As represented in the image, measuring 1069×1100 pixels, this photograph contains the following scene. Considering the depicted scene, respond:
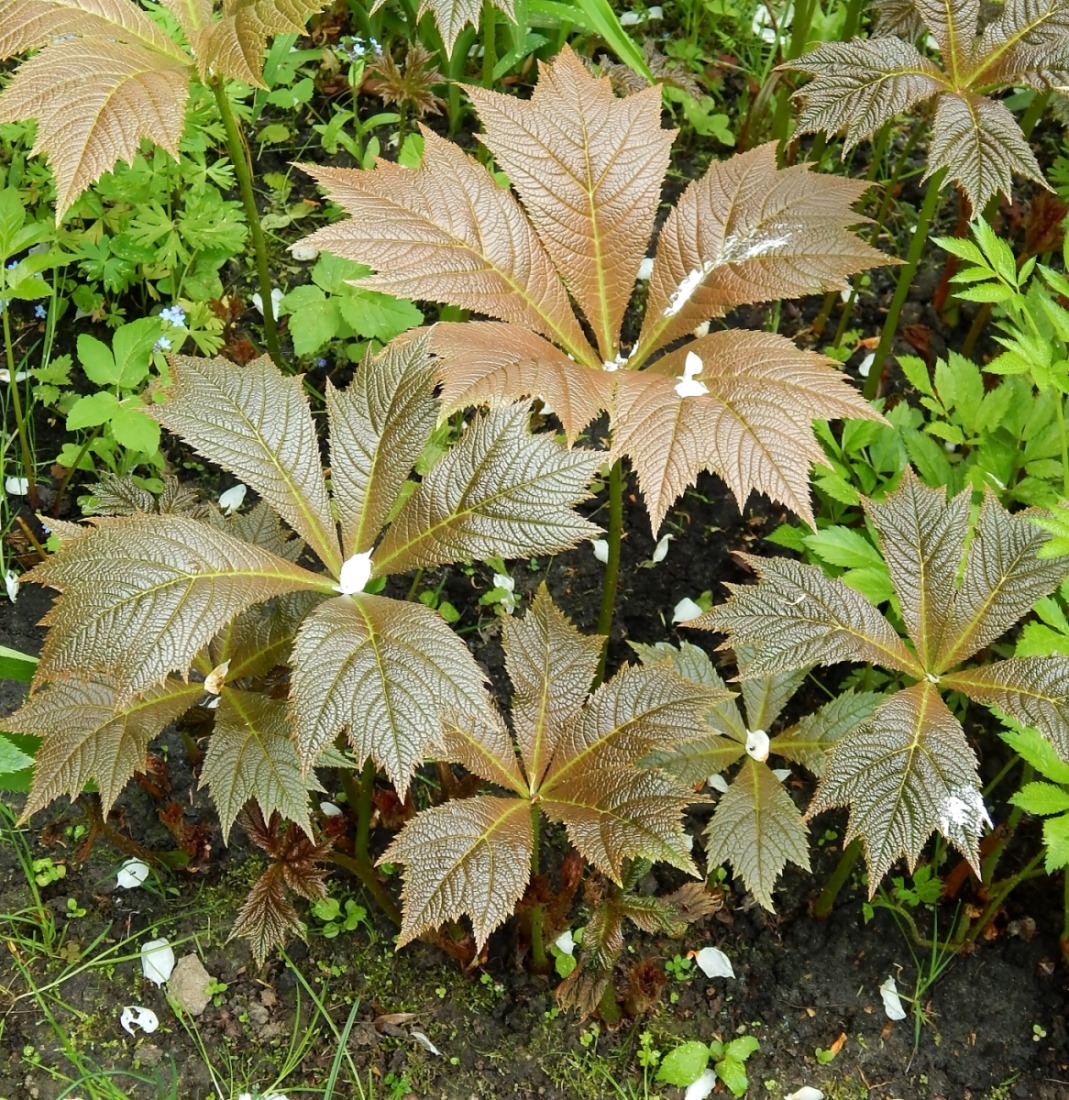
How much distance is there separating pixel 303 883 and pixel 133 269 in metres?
1.69

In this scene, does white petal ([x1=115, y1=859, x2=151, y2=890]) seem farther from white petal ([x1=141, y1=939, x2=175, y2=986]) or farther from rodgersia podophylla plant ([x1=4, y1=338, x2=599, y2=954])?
rodgersia podophylla plant ([x1=4, y1=338, x2=599, y2=954])

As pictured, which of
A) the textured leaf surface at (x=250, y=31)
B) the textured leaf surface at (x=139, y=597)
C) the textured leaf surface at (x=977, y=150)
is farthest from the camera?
the textured leaf surface at (x=977, y=150)

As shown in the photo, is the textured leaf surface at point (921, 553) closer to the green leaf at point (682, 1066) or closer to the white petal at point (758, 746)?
the white petal at point (758, 746)

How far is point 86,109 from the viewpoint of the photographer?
166cm

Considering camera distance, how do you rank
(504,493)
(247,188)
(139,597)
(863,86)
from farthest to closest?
(247,188)
(863,86)
(504,493)
(139,597)

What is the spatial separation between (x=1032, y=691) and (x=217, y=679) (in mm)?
1219

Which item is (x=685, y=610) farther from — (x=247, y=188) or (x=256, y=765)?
(x=247, y=188)

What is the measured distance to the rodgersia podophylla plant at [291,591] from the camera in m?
1.33

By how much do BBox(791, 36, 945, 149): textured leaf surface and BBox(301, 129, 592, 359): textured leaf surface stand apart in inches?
22.5

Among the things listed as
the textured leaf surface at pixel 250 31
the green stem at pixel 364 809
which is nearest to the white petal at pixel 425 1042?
the green stem at pixel 364 809

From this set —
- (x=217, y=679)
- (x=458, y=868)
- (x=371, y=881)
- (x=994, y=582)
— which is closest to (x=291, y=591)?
(x=217, y=679)

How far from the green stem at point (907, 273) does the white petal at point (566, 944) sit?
1.43 m

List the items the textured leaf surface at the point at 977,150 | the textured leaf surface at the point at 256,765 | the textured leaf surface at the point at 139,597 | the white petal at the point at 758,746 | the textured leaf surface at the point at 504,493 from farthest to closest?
the white petal at the point at 758,746 → the textured leaf surface at the point at 977,150 → the textured leaf surface at the point at 256,765 → the textured leaf surface at the point at 504,493 → the textured leaf surface at the point at 139,597

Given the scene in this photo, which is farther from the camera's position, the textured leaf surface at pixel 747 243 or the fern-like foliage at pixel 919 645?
the textured leaf surface at pixel 747 243
